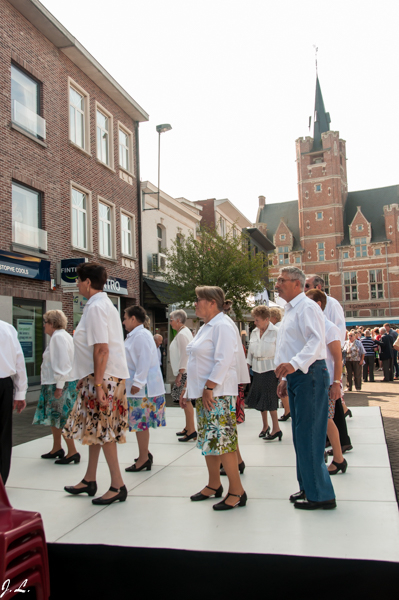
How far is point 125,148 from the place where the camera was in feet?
68.2

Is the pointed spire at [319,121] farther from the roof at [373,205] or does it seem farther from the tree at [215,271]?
the tree at [215,271]

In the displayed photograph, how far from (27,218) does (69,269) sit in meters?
1.83

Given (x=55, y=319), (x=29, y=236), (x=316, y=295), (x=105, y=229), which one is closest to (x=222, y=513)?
(x=316, y=295)

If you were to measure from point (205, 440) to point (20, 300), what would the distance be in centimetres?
1061

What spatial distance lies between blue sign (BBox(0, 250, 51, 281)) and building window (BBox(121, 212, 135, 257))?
588 cm

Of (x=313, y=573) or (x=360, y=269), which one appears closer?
(x=313, y=573)

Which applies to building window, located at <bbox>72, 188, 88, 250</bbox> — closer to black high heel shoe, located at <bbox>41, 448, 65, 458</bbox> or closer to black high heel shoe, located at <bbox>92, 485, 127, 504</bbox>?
black high heel shoe, located at <bbox>41, 448, 65, 458</bbox>

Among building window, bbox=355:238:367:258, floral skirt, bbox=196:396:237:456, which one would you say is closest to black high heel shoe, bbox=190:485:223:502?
floral skirt, bbox=196:396:237:456

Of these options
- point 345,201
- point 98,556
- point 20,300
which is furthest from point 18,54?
point 345,201

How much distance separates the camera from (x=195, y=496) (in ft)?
14.4

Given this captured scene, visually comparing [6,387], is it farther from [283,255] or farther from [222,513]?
[283,255]

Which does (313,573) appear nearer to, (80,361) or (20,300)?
(80,361)

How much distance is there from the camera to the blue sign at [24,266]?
12438 mm

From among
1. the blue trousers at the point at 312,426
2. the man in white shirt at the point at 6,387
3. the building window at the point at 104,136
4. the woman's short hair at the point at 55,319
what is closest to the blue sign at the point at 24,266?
the building window at the point at 104,136
